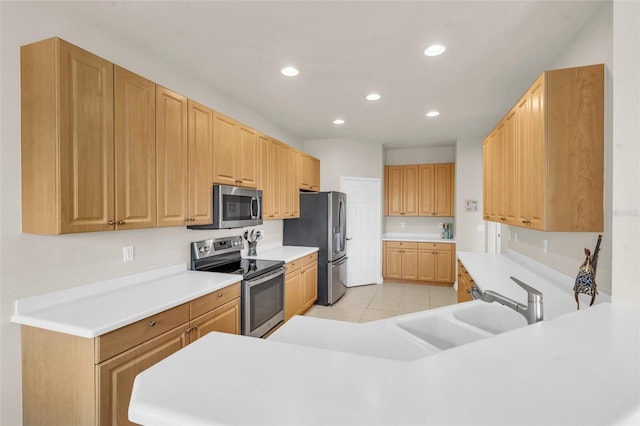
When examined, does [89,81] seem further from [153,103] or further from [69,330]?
[69,330]

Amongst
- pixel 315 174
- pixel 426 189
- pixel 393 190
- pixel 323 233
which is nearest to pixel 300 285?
pixel 323 233

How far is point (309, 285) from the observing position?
4379 millimetres

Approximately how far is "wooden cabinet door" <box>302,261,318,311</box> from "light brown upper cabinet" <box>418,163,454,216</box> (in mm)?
2813

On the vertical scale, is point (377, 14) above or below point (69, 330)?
above

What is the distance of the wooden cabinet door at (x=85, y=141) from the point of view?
1.70 m

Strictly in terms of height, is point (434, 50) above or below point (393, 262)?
above

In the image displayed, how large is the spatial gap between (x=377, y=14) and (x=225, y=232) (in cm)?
256

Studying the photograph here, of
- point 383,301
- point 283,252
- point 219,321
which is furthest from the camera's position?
point 383,301

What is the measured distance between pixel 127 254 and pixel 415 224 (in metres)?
5.44

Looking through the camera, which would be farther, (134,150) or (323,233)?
(323,233)

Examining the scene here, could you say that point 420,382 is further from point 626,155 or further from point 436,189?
point 436,189

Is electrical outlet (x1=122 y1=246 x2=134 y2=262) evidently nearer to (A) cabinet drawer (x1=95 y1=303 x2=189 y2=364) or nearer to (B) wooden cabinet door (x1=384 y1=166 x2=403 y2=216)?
(A) cabinet drawer (x1=95 y1=303 x2=189 y2=364)

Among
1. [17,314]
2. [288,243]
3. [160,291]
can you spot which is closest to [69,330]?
[17,314]

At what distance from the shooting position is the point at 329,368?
2.22 feet
